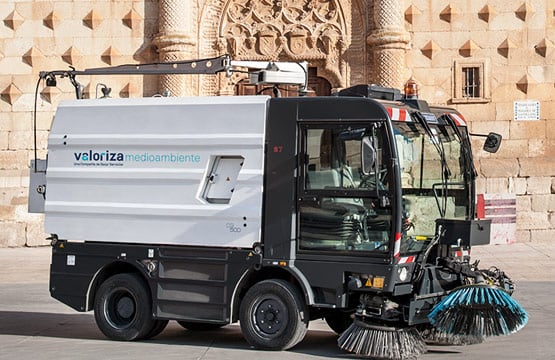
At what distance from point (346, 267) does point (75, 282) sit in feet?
10.6

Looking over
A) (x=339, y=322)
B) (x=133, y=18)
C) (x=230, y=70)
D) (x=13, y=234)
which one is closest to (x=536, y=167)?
(x=133, y=18)

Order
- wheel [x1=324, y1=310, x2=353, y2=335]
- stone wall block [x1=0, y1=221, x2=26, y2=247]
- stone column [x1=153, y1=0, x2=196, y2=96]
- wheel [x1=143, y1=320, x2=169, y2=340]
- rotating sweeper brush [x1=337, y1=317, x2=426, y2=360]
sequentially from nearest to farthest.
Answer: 1. rotating sweeper brush [x1=337, y1=317, x2=426, y2=360]
2. wheel [x1=143, y1=320, x2=169, y2=340]
3. wheel [x1=324, y1=310, x2=353, y2=335]
4. stone column [x1=153, y1=0, x2=196, y2=96]
5. stone wall block [x1=0, y1=221, x2=26, y2=247]

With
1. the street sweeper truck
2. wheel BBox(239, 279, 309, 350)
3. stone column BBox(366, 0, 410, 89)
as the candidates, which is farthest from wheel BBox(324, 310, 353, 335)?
stone column BBox(366, 0, 410, 89)

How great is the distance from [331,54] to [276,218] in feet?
40.8

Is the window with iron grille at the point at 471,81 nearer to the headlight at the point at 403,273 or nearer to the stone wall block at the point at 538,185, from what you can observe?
the stone wall block at the point at 538,185

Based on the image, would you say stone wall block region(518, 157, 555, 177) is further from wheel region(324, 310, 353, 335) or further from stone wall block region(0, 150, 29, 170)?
wheel region(324, 310, 353, 335)

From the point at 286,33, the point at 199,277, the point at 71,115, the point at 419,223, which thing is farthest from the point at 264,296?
the point at 286,33

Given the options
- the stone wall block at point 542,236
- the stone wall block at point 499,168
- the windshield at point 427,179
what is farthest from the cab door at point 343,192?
the stone wall block at point 542,236

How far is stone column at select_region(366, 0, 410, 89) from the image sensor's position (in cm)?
2284

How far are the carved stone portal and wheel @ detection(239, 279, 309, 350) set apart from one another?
1240 cm

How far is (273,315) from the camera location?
453 inches

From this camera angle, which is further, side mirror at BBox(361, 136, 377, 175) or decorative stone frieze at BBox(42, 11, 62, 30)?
decorative stone frieze at BBox(42, 11, 62, 30)

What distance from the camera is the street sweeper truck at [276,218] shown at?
1114 cm

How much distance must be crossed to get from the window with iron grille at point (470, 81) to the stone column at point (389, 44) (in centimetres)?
105
